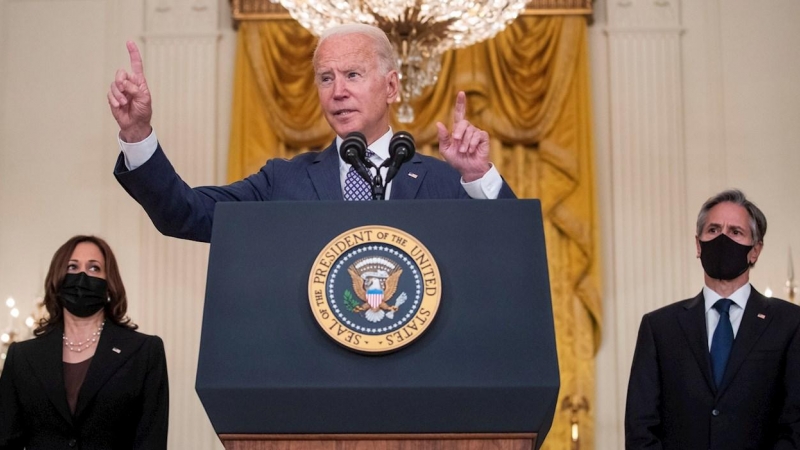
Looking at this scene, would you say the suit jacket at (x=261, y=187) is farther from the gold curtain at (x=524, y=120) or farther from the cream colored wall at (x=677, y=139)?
the cream colored wall at (x=677, y=139)

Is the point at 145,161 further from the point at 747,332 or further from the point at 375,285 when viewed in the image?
the point at 747,332

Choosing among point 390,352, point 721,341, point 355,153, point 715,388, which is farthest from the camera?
point 721,341

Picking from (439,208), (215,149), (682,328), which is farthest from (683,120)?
(439,208)

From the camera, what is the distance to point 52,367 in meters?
4.46

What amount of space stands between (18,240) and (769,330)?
581cm

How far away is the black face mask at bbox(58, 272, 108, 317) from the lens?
4.62m

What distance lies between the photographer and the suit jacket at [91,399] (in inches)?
171

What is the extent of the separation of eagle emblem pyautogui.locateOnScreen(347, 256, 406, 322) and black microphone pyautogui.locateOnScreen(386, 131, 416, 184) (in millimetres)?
345

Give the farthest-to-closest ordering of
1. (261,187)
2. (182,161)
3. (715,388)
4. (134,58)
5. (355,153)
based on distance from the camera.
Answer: (182,161), (715,388), (261,187), (134,58), (355,153)

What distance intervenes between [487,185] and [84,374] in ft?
8.27

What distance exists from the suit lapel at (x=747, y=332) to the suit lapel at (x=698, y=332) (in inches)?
2.8

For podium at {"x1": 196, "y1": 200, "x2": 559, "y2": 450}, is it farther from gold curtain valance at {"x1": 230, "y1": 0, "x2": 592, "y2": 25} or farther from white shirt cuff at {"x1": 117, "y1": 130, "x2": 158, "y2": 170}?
gold curtain valance at {"x1": 230, "y1": 0, "x2": 592, "y2": 25}

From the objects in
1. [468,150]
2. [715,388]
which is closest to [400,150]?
[468,150]

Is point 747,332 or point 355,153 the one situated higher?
point 355,153
